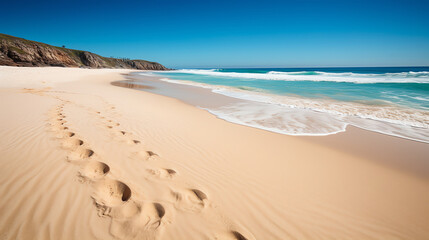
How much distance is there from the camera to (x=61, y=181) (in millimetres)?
2086

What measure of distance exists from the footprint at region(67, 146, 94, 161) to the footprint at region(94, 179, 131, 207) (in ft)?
2.68

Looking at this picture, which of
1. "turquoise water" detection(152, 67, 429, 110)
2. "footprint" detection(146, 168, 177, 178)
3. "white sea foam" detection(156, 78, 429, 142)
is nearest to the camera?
"footprint" detection(146, 168, 177, 178)

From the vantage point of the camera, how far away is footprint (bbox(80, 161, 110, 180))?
7.41ft

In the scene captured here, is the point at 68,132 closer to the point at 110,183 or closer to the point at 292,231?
the point at 110,183

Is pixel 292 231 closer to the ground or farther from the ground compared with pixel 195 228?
closer to the ground

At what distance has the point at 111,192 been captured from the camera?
2033 mm

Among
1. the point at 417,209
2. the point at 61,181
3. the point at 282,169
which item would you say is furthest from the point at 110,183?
the point at 417,209

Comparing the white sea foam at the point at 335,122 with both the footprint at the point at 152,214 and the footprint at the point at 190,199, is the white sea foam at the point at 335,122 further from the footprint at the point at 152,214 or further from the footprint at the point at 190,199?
the footprint at the point at 152,214

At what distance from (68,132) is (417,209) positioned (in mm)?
5785

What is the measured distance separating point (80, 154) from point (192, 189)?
194 centimetres

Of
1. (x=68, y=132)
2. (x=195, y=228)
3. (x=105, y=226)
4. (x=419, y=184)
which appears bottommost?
(x=419, y=184)

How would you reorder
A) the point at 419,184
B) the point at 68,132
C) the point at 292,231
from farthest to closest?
the point at 68,132
the point at 419,184
the point at 292,231

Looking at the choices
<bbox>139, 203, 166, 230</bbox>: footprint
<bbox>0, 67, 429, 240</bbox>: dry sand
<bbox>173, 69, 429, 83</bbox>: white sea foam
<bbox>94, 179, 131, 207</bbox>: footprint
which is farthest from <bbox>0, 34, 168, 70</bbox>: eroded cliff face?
<bbox>139, 203, 166, 230</bbox>: footprint

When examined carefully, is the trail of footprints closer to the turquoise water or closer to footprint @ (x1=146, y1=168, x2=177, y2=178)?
footprint @ (x1=146, y1=168, x2=177, y2=178)
